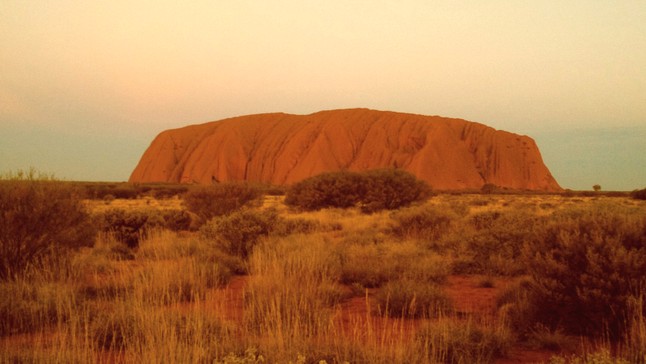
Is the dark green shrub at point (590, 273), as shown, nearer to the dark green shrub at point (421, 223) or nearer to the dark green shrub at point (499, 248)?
the dark green shrub at point (499, 248)

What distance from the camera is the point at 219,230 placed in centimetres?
961

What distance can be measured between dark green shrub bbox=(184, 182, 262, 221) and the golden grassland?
5105 millimetres

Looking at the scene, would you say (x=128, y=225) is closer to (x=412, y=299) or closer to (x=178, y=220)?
(x=178, y=220)

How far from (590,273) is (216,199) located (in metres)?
12.6

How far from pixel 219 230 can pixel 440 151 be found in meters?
54.4

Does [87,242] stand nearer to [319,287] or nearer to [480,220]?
[319,287]

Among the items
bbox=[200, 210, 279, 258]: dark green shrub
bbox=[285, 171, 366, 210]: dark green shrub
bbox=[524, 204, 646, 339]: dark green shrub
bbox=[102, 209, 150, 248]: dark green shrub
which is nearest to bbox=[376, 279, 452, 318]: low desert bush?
bbox=[524, 204, 646, 339]: dark green shrub

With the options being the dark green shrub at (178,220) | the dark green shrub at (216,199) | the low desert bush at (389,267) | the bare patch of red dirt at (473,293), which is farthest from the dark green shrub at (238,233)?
the dark green shrub at (178,220)

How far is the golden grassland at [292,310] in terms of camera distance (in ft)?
11.4

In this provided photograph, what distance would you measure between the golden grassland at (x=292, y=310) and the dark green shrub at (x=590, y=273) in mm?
200

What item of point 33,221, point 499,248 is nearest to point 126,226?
point 33,221

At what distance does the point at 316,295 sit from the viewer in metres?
5.75

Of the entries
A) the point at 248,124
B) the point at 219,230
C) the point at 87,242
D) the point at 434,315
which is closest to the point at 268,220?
the point at 219,230

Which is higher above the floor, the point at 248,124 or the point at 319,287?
the point at 248,124
